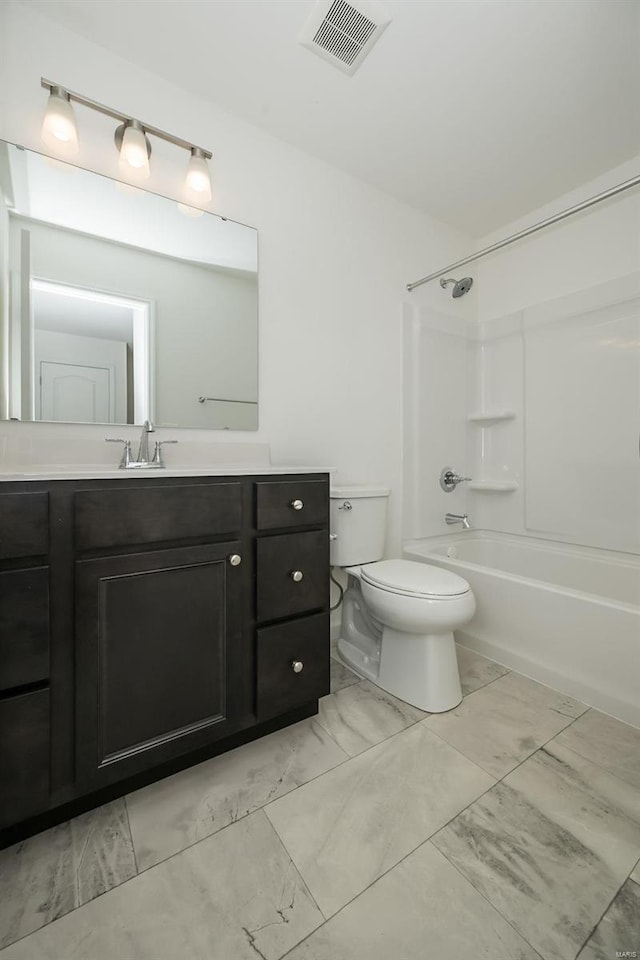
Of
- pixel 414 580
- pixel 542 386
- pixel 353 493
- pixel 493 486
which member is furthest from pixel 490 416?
pixel 414 580

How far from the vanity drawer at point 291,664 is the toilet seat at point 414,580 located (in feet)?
0.96

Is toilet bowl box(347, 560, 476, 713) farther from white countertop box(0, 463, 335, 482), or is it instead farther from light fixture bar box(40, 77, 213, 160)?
light fixture bar box(40, 77, 213, 160)

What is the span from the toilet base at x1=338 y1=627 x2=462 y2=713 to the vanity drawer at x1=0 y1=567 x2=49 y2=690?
3.72ft

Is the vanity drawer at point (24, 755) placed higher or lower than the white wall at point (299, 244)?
lower

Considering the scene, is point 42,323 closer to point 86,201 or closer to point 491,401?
point 86,201

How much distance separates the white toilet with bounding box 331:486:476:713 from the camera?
1395mm

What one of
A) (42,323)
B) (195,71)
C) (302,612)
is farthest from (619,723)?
(195,71)

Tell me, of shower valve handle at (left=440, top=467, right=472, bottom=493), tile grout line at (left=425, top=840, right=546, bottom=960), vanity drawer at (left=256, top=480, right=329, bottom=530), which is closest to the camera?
tile grout line at (left=425, top=840, right=546, bottom=960)

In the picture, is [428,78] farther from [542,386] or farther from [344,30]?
[542,386]

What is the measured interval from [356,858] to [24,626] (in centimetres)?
90

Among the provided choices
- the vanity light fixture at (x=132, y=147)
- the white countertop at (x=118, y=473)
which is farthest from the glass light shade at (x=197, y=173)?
the white countertop at (x=118, y=473)

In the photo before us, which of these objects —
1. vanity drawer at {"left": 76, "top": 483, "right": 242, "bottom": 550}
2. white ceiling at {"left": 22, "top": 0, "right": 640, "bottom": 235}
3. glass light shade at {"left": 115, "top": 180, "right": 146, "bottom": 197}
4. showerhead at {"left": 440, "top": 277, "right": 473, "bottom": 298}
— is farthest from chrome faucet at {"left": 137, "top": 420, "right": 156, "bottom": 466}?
showerhead at {"left": 440, "top": 277, "right": 473, "bottom": 298}

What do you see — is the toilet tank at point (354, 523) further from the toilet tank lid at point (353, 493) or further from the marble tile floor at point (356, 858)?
the marble tile floor at point (356, 858)

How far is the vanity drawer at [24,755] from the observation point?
0.84 m
